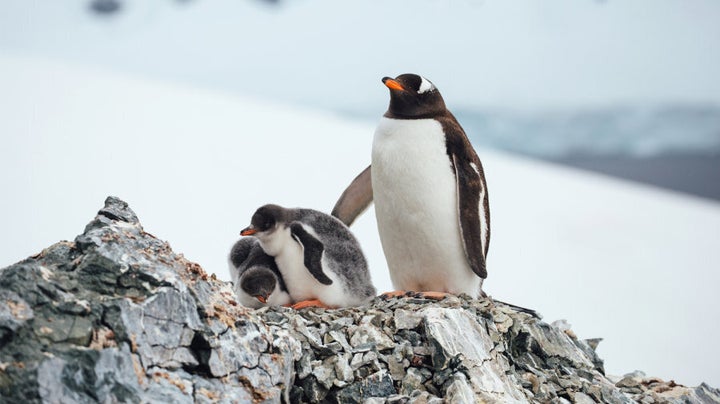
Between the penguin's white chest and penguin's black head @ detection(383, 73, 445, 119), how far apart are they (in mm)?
52

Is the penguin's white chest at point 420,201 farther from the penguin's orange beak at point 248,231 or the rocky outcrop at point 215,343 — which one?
the penguin's orange beak at point 248,231

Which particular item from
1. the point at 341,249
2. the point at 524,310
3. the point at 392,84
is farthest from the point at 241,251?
the point at 524,310

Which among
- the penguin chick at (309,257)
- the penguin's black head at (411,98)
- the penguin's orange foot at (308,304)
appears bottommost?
the penguin's orange foot at (308,304)

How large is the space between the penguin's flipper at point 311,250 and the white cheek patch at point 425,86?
1.04 m

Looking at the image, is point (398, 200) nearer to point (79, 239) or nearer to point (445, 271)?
point (445, 271)

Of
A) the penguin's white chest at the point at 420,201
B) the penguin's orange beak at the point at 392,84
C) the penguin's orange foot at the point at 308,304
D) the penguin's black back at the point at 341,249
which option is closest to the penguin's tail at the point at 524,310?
the penguin's white chest at the point at 420,201

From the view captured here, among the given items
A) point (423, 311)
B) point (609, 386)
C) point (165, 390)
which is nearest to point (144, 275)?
point (165, 390)

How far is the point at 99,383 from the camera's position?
308cm

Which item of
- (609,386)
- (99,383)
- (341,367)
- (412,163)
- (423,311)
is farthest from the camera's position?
(412,163)

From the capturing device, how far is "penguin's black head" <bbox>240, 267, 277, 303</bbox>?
490 cm

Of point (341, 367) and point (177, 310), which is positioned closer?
point (177, 310)

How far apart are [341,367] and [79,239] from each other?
1.22 meters

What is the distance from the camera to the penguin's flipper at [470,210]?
5238 millimetres

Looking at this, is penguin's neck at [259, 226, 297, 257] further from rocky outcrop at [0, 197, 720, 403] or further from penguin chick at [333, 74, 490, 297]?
penguin chick at [333, 74, 490, 297]
